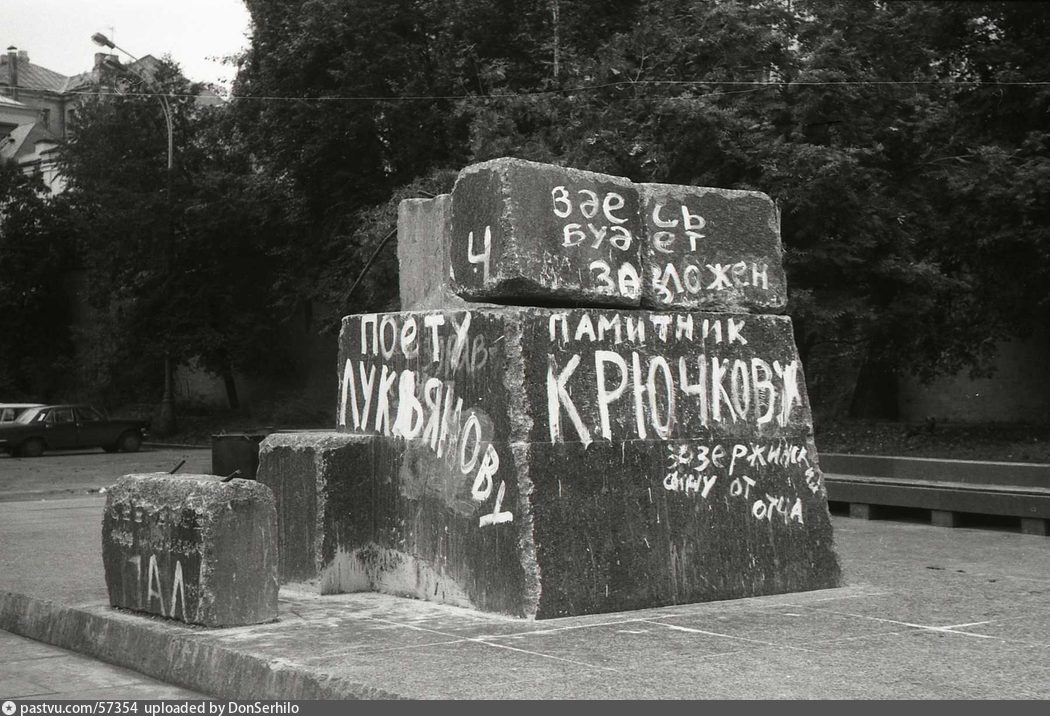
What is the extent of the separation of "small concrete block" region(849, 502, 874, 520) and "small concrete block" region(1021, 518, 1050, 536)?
2.01 m

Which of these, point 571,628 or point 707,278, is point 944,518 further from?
point 571,628

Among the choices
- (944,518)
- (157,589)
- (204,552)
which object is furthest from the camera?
(944,518)

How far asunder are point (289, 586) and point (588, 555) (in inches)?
77.9

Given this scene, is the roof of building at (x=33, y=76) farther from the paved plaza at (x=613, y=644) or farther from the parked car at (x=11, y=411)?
the paved plaza at (x=613, y=644)

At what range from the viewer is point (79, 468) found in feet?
84.3

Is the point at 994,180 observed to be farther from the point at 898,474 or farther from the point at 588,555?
the point at 588,555

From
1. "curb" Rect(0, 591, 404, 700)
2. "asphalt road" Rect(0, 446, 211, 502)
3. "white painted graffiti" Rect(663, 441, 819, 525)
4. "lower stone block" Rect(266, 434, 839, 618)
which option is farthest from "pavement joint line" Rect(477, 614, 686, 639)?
"asphalt road" Rect(0, 446, 211, 502)

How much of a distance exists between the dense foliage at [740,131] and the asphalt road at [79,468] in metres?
4.58

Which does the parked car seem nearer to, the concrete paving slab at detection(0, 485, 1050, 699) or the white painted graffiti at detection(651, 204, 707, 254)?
the concrete paving slab at detection(0, 485, 1050, 699)

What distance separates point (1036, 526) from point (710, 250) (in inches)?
225

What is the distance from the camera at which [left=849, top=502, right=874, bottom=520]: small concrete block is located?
13.4 metres

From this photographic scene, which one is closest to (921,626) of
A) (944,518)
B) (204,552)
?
(204,552)
